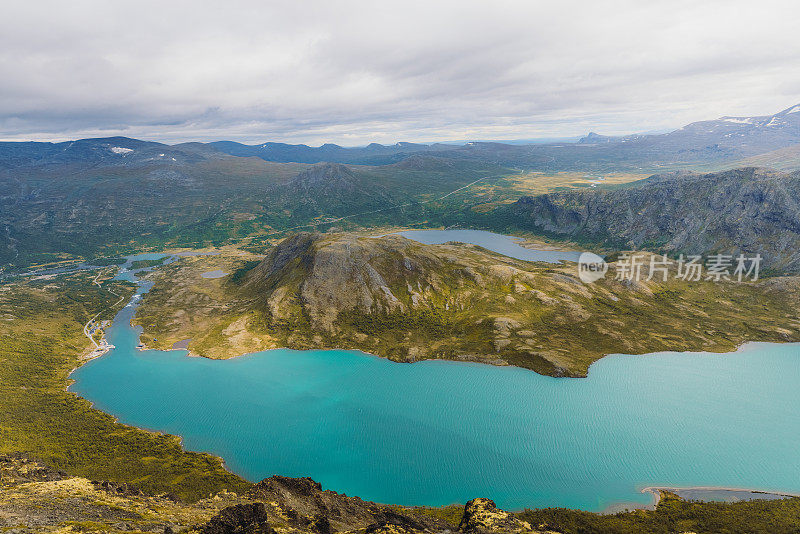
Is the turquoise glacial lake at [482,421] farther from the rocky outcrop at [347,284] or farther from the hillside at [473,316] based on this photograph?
the rocky outcrop at [347,284]

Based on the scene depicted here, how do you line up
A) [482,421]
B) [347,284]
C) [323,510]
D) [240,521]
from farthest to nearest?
[347,284]
[482,421]
[323,510]
[240,521]

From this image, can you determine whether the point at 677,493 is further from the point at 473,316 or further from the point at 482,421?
the point at 473,316

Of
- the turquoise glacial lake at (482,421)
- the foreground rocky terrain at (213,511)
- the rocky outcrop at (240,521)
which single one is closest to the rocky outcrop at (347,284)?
the turquoise glacial lake at (482,421)

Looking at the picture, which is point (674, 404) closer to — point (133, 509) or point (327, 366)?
point (327, 366)

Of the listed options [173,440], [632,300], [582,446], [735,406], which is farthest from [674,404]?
[173,440]

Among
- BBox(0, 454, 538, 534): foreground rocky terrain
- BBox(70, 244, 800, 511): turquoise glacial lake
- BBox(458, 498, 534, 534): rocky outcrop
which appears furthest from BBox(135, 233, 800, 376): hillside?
BBox(458, 498, 534, 534): rocky outcrop

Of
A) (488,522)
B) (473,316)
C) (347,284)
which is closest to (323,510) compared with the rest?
(488,522)
